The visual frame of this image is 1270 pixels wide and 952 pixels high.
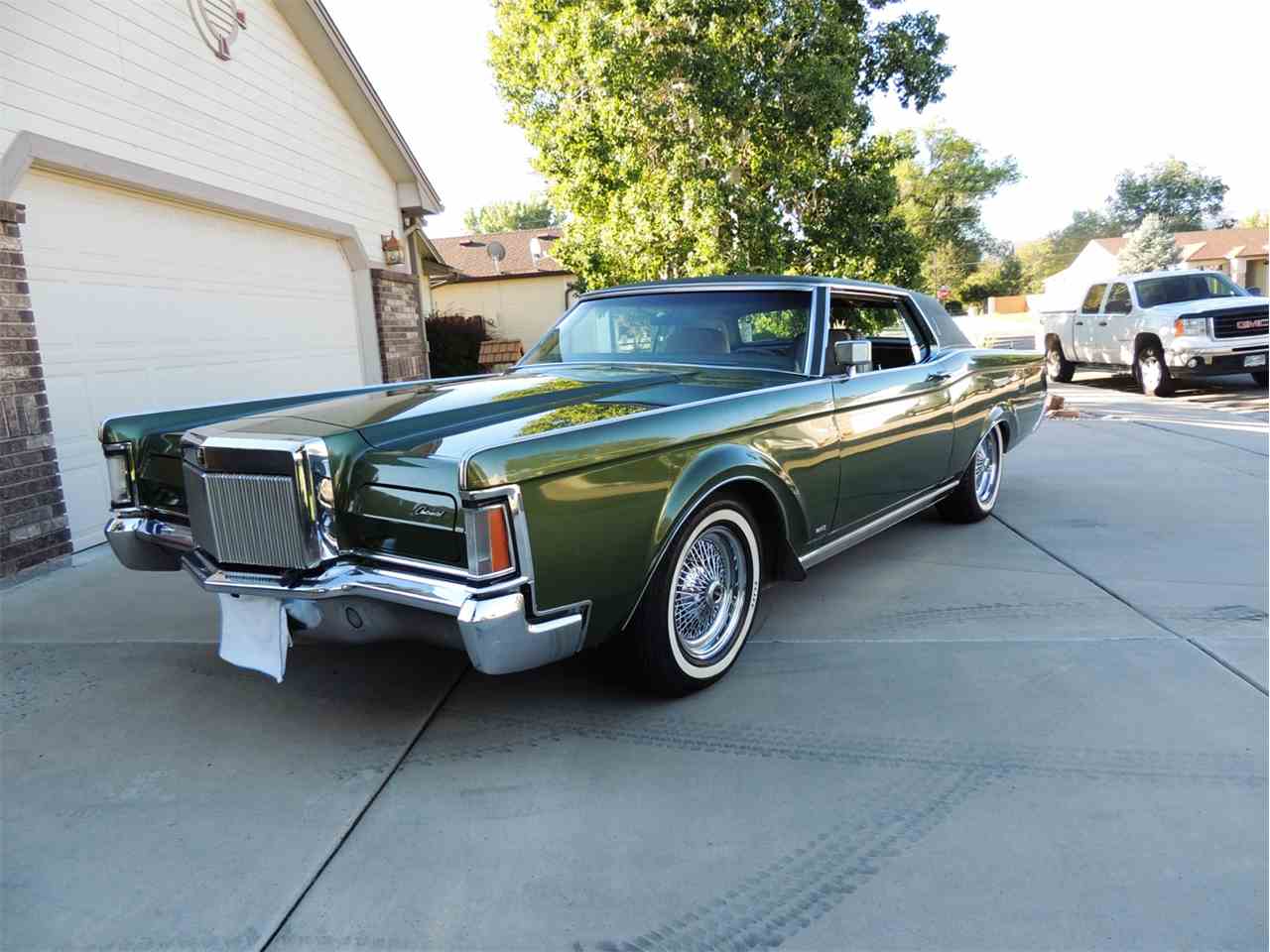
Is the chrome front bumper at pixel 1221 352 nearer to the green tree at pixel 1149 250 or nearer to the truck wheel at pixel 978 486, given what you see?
the truck wheel at pixel 978 486

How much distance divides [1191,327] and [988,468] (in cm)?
851

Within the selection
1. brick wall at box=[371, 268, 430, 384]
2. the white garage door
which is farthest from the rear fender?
brick wall at box=[371, 268, 430, 384]

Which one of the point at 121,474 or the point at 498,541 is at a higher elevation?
the point at 121,474

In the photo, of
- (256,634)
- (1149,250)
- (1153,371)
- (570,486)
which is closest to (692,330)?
(570,486)

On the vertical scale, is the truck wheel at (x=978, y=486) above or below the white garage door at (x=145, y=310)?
below

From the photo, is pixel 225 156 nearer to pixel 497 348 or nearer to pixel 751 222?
pixel 751 222

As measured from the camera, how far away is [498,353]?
1761cm

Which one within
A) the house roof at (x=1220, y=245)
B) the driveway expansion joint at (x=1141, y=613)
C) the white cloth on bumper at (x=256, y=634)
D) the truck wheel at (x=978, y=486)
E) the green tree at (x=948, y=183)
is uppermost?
the green tree at (x=948, y=183)

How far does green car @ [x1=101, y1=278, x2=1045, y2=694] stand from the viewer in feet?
8.05

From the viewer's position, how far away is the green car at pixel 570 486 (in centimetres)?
246

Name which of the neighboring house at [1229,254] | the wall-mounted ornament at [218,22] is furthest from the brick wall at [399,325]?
the neighboring house at [1229,254]

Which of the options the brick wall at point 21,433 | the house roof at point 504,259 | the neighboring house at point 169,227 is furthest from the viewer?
the house roof at point 504,259

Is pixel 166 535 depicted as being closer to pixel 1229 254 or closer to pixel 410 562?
pixel 410 562

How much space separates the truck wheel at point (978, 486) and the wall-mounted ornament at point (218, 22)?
253 inches
